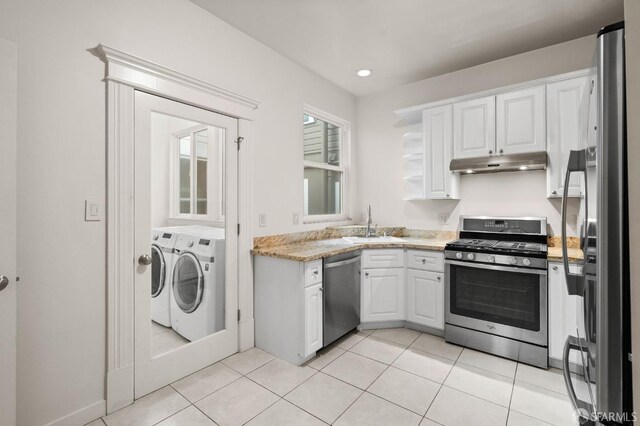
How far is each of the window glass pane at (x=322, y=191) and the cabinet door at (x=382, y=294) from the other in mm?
1083

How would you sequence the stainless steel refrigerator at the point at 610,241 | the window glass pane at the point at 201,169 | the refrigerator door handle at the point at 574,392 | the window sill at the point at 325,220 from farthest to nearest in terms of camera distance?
the window sill at the point at 325,220 → the window glass pane at the point at 201,169 → the refrigerator door handle at the point at 574,392 → the stainless steel refrigerator at the point at 610,241

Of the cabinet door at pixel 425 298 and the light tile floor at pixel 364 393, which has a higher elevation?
the cabinet door at pixel 425 298

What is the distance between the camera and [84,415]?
1.76 meters

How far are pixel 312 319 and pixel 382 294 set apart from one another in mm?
964

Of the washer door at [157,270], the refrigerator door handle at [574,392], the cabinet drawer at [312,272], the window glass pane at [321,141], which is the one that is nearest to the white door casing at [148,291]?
the washer door at [157,270]

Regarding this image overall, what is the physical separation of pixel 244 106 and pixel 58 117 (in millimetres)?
1352

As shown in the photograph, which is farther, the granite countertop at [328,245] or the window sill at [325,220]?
the window sill at [325,220]

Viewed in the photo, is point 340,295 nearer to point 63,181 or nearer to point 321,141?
point 321,141

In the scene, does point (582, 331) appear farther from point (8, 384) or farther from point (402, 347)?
point (8, 384)

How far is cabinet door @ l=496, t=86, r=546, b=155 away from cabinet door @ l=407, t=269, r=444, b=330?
1415 mm

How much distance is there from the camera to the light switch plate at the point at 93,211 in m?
1.79

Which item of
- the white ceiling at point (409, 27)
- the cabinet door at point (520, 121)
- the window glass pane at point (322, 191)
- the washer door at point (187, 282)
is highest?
the white ceiling at point (409, 27)

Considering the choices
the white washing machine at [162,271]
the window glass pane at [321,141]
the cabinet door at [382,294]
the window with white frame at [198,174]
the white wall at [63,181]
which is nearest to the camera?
the white wall at [63,181]

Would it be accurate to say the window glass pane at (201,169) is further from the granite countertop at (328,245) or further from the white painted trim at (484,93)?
the white painted trim at (484,93)
